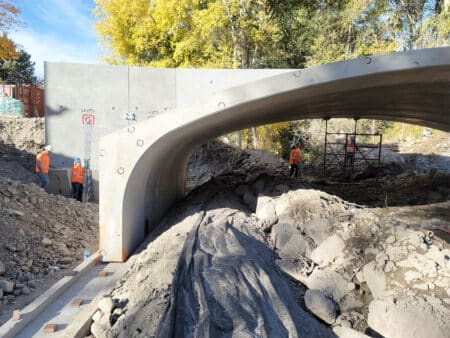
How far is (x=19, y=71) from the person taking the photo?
44250 mm

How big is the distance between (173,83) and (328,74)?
7559 mm

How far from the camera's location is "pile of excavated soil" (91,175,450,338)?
3000mm

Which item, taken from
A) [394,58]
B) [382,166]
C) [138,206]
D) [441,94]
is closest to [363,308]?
[394,58]

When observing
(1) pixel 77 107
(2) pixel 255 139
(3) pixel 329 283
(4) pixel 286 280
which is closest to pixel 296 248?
(4) pixel 286 280

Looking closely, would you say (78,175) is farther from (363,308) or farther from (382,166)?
(382,166)

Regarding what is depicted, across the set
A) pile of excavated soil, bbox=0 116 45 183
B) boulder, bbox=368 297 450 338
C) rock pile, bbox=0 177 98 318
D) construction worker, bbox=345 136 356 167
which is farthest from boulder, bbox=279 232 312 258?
construction worker, bbox=345 136 356 167

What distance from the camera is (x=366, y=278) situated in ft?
13.3

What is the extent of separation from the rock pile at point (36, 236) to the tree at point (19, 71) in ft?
134

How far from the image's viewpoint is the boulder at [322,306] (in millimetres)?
3574

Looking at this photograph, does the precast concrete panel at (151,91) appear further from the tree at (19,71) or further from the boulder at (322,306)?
the tree at (19,71)

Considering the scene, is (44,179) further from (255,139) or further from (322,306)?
(255,139)

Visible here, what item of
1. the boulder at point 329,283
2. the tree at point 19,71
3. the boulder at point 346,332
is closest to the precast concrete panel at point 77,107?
the boulder at point 329,283

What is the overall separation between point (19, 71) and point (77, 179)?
144ft

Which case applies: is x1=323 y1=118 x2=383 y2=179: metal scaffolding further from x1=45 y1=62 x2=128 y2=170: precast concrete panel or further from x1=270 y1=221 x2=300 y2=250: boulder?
x1=270 y1=221 x2=300 y2=250: boulder
